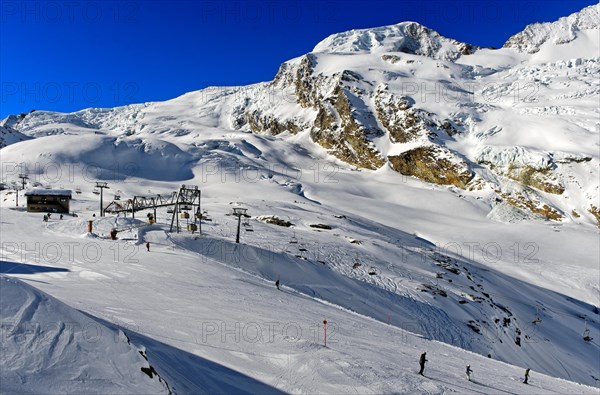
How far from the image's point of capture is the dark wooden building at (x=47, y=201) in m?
56.7

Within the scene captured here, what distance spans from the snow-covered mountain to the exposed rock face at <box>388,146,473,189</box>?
52 cm

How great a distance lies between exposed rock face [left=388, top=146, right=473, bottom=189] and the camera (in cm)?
12469

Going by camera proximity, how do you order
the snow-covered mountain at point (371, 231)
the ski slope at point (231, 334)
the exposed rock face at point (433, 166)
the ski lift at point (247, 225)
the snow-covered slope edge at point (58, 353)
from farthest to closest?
the exposed rock face at point (433, 166)
the ski lift at point (247, 225)
the snow-covered mountain at point (371, 231)
the ski slope at point (231, 334)
the snow-covered slope edge at point (58, 353)

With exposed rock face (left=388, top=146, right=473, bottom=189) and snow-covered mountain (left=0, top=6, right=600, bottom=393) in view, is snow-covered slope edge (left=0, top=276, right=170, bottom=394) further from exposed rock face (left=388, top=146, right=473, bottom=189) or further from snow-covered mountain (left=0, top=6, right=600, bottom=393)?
exposed rock face (left=388, top=146, right=473, bottom=189)

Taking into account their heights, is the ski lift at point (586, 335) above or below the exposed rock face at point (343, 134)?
below

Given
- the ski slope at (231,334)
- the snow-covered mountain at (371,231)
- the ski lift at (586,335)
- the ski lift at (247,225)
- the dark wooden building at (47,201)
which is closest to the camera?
the ski slope at (231,334)

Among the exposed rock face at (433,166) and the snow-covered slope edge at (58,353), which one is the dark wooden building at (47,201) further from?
the exposed rock face at (433,166)

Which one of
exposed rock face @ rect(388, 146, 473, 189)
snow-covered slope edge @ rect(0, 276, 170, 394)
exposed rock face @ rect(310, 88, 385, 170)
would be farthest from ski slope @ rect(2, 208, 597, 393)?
exposed rock face @ rect(310, 88, 385, 170)

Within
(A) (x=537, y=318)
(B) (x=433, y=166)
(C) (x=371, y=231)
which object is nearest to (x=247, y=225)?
(C) (x=371, y=231)

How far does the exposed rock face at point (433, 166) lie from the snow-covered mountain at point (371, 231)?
1.70ft

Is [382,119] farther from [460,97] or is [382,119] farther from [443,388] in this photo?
[443,388]

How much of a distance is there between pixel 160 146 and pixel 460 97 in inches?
4419

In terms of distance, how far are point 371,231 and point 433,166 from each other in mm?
79253

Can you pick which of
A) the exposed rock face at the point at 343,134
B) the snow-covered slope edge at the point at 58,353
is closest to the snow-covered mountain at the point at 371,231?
the exposed rock face at the point at 343,134
